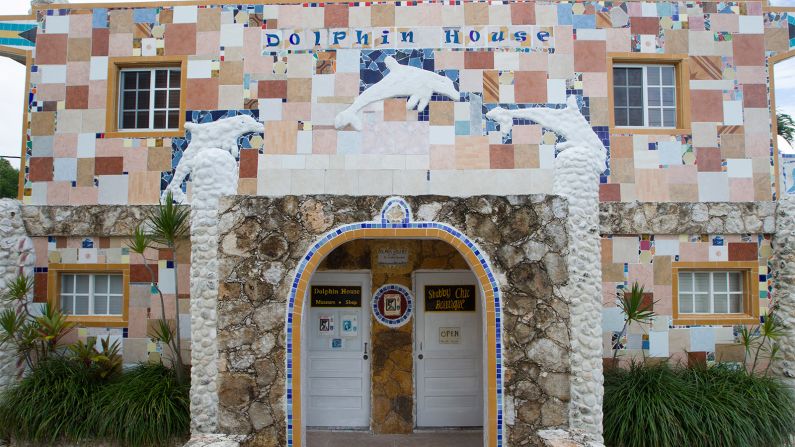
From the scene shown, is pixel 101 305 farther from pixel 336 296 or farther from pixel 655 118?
pixel 655 118

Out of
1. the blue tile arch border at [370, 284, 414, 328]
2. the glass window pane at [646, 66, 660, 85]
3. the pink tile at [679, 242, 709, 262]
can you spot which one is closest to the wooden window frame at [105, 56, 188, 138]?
the blue tile arch border at [370, 284, 414, 328]

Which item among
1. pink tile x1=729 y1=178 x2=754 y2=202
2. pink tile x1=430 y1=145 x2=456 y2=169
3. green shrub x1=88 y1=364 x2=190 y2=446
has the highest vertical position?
pink tile x1=430 y1=145 x2=456 y2=169

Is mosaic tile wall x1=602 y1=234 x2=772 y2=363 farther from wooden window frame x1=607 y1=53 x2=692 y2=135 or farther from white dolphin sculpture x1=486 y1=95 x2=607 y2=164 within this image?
wooden window frame x1=607 y1=53 x2=692 y2=135

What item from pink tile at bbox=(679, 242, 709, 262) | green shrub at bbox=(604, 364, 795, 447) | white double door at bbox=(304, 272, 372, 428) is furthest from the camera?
white double door at bbox=(304, 272, 372, 428)

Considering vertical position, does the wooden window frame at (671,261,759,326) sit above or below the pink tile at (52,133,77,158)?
below

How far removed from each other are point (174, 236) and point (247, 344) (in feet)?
5.62

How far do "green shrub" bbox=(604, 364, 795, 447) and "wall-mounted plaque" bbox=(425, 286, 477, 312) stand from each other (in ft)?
6.99

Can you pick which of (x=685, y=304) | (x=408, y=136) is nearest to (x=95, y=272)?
(x=408, y=136)

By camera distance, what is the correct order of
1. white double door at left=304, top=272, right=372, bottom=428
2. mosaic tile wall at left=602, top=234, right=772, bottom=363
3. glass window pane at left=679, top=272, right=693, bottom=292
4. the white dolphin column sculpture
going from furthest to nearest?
white double door at left=304, top=272, right=372, bottom=428 → glass window pane at left=679, top=272, right=693, bottom=292 → mosaic tile wall at left=602, top=234, right=772, bottom=363 → the white dolphin column sculpture

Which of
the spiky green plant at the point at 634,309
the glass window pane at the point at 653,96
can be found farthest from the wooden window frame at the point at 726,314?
the glass window pane at the point at 653,96

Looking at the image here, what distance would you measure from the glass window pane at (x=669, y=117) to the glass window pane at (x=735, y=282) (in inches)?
85.5

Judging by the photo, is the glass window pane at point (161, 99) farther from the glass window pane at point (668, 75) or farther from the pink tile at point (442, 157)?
the glass window pane at point (668, 75)

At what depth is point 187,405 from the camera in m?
6.41

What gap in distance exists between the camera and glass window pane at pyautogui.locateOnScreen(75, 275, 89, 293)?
24.3 ft
